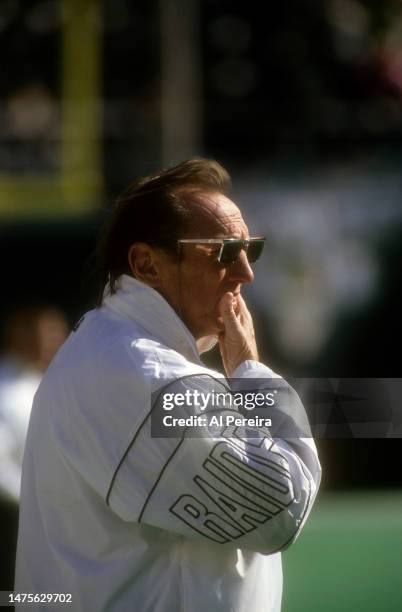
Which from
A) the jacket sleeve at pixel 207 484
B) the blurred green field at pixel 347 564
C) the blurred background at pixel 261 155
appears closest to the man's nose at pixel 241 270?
the jacket sleeve at pixel 207 484

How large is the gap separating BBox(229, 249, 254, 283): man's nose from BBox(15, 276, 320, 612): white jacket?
13 centimetres

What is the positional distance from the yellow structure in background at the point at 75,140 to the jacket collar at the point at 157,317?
3318 mm

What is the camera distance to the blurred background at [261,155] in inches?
163

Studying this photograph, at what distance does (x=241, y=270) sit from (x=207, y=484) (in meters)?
0.36

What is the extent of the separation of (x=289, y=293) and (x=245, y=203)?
441 millimetres

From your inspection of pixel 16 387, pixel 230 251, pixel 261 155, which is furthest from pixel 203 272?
pixel 261 155

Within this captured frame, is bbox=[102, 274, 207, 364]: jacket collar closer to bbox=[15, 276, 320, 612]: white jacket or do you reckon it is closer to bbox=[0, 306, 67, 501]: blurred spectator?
bbox=[15, 276, 320, 612]: white jacket

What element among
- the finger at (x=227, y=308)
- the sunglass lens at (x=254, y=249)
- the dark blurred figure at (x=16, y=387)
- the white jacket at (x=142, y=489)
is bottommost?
the dark blurred figure at (x=16, y=387)

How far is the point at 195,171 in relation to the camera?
5.48ft

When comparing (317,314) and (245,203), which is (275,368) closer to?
(317,314)

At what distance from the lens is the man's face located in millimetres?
1603

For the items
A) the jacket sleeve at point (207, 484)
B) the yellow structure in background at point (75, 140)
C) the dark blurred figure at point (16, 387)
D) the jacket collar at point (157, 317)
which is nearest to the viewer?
the jacket sleeve at point (207, 484)

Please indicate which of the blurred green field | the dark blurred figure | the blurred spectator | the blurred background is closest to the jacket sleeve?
the dark blurred figure

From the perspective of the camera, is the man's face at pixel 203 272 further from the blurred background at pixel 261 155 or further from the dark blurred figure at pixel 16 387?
the blurred background at pixel 261 155
